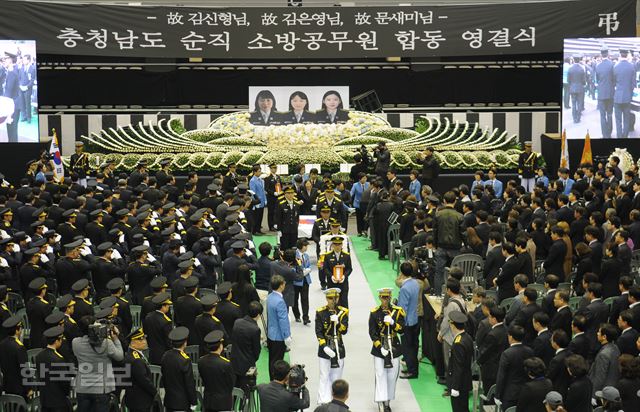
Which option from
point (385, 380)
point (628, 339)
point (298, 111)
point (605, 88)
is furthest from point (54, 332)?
point (605, 88)

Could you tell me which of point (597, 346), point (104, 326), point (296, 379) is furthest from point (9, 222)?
point (597, 346)

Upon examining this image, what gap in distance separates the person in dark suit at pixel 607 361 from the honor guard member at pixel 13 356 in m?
6.67

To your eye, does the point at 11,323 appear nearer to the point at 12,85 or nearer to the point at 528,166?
the point at 528,166

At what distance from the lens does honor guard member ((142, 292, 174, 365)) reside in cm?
1276

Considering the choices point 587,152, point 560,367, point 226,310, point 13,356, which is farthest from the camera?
point 587,152

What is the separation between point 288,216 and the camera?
1992cm

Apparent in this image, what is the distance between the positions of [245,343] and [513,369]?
331cm

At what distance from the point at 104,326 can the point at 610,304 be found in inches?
285

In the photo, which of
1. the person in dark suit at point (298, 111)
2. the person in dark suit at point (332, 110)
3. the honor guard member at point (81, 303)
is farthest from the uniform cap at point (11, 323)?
the person in dark suit at point (332, 110)

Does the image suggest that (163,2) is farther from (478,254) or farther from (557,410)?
(557,410)

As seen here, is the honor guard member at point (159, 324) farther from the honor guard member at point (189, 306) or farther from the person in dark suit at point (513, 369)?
the person in dark suit at point (513, 369)

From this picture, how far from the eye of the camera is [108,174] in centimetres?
2355

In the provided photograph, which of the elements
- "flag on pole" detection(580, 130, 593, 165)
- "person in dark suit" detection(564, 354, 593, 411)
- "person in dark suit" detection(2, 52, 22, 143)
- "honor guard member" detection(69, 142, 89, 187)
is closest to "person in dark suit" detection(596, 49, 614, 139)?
"flag on pole" detection(580, 130, 593, 165)

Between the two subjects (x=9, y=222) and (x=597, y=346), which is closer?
(x=597, y=346)
